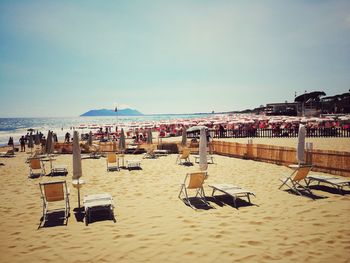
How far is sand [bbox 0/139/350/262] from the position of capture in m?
4.34

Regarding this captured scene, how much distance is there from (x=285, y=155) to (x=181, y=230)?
8608 millimetres

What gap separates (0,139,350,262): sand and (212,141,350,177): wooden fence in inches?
99.1

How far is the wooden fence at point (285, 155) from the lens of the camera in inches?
385

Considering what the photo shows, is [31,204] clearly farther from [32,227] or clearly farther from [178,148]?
[178,148]

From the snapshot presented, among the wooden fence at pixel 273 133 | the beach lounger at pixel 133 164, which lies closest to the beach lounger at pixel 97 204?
the beach lounger at pixel 133 164

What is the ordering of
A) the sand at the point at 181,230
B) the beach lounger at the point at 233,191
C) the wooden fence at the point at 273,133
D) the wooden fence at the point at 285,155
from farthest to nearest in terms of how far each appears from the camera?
the wooden fence at the point at 273,133
the wooden fence at the point at 285,155
the beach lounger at the point at 233,191
the sand at the point at 181,230

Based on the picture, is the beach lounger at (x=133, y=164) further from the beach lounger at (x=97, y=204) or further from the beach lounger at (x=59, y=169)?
the beach lounger at (x=97, y=204)

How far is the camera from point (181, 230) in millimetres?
5328

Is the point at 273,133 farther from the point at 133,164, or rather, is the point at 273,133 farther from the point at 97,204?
the point at 97,204

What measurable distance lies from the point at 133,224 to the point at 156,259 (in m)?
1.63

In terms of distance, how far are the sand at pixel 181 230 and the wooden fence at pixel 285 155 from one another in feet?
8.25

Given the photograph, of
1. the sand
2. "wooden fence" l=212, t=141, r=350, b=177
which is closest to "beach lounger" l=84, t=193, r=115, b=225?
the sand

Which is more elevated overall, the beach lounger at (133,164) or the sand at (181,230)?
the beach lounger at (133,164)

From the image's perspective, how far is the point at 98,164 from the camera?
1409 centimetres
